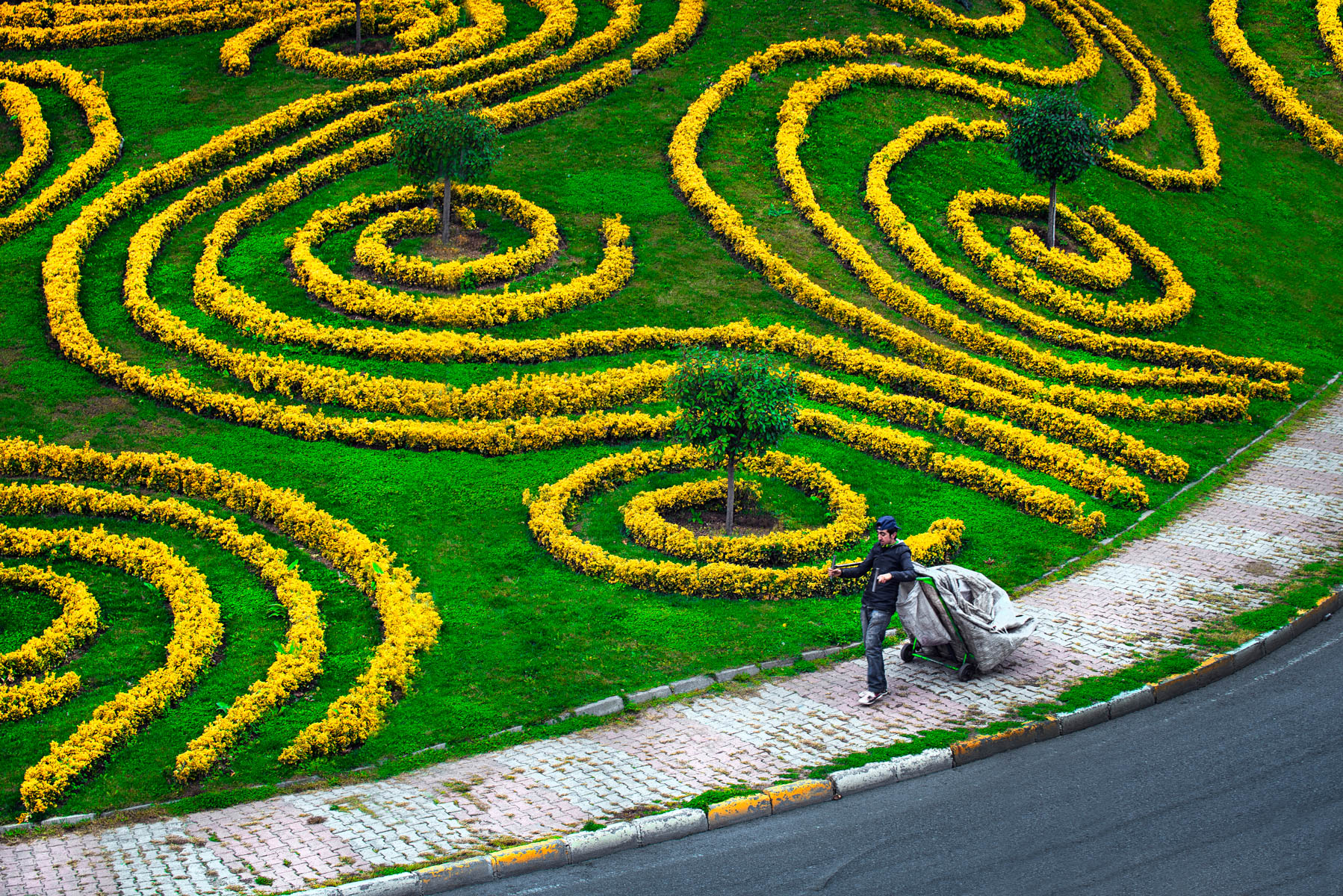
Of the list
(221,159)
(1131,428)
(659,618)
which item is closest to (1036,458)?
(1131,428)

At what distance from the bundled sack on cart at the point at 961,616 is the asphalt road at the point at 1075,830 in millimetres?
1341

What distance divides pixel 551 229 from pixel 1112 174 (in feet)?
45.8

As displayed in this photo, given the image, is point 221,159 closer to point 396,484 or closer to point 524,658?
point 396,484

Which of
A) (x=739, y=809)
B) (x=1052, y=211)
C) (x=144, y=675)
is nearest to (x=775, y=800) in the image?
(x=739, y=809)

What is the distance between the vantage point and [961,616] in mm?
12883

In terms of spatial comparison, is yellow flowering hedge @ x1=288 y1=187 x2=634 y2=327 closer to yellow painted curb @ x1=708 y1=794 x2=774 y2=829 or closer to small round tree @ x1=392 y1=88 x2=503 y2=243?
small round tree @ x1=392 y1=88 x2=503 y2=243

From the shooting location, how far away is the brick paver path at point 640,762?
10.1 metres

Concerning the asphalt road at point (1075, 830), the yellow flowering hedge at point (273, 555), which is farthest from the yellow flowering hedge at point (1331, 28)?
the yellow flowering hedge at point (273, 555)

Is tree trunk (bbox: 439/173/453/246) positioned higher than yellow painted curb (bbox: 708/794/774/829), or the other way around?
tree trunk (bbox: 439/173/453/246)

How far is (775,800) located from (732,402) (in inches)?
248

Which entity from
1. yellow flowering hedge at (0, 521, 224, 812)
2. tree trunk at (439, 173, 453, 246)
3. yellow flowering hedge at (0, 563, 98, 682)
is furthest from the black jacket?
tree trunk at (439, 173, 453, 246)

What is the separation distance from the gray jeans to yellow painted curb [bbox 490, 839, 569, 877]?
157 inches

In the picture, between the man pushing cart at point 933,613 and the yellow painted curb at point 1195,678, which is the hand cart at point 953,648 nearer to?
the man pushing cart at point 933,613

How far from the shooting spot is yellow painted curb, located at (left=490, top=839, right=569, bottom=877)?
1004 centimetres
